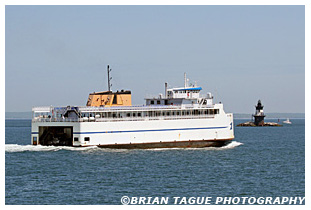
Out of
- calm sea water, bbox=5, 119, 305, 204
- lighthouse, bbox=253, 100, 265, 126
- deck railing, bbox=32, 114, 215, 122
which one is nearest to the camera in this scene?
calm sea water, bbox=5, 119, 305, 204

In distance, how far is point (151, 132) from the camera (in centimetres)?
5138

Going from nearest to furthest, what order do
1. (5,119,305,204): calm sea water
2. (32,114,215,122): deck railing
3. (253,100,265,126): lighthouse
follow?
1. (5,119,305,204): calm sea water
2. (32,114,215,122): deck railing
3. (253,100,265,126): lighthouse

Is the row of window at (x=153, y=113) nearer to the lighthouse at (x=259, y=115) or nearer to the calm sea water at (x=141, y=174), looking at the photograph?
the calm sea water at (x=141, y=174)

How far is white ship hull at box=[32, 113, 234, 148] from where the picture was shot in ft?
160

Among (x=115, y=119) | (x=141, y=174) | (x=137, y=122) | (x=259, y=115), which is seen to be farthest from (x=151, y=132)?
(x=259, y=115)

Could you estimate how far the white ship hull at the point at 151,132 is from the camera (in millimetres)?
48750

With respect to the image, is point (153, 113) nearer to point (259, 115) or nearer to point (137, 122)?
point (137, 122)

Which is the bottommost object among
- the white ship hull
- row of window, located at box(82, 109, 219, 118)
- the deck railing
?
the white ship hull

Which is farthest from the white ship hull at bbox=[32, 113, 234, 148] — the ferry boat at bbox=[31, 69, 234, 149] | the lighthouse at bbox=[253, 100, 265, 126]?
the lighthouse at bbox=[253, 100, 265, 126]

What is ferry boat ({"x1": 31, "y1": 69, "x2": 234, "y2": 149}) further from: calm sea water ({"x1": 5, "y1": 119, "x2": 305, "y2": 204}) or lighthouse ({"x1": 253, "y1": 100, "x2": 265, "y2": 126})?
lighthouse ({"x1": 253, "y1": 100, "x2": 265, "y2": 126})

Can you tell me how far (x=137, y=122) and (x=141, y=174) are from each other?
13.7 metres
